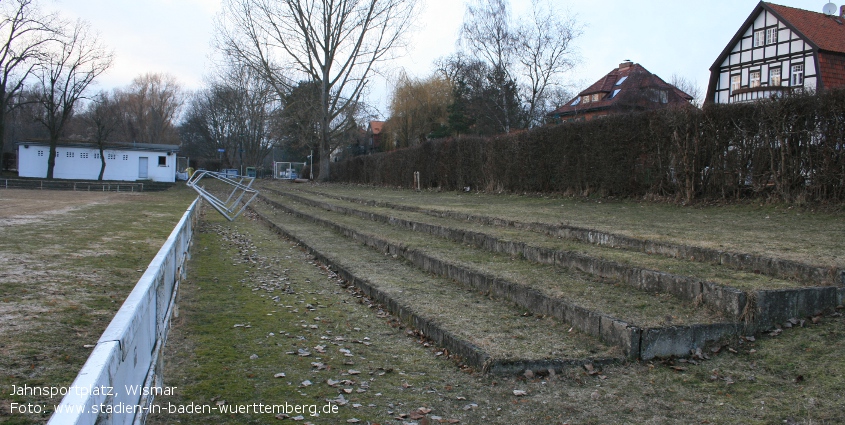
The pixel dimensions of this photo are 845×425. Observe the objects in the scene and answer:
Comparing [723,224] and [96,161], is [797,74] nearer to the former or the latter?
[723,224]

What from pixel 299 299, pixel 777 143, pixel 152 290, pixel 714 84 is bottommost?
pixel 299 299

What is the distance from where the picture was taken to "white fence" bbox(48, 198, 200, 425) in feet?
5.28

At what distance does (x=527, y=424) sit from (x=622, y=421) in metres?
0.53

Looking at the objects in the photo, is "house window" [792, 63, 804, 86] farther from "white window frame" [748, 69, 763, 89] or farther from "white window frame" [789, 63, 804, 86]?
"white window frame" [748, 69, 763, 89]

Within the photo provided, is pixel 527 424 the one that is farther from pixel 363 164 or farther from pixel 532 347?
pixel 363 164

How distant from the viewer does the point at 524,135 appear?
17516 millimetres

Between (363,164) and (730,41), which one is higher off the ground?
(730,41)

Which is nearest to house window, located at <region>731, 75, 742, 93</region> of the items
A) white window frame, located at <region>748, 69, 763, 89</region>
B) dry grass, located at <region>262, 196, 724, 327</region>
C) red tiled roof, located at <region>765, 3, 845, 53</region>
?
white window frame, located at <region>748, 69, 763, 89</region>

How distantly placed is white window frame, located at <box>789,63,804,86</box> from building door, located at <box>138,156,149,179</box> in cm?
4576

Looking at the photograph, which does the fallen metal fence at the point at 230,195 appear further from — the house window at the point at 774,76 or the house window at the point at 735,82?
the house window at the point at 735,82

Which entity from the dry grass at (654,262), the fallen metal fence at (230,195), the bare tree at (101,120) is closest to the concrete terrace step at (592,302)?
the dry grass at (654,262)

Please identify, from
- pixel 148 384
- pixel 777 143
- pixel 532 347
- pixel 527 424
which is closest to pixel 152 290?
pixel 148 384

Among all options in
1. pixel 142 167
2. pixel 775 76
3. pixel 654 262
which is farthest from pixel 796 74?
pixel 142 167

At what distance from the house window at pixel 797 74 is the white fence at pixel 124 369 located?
31.1 meters
